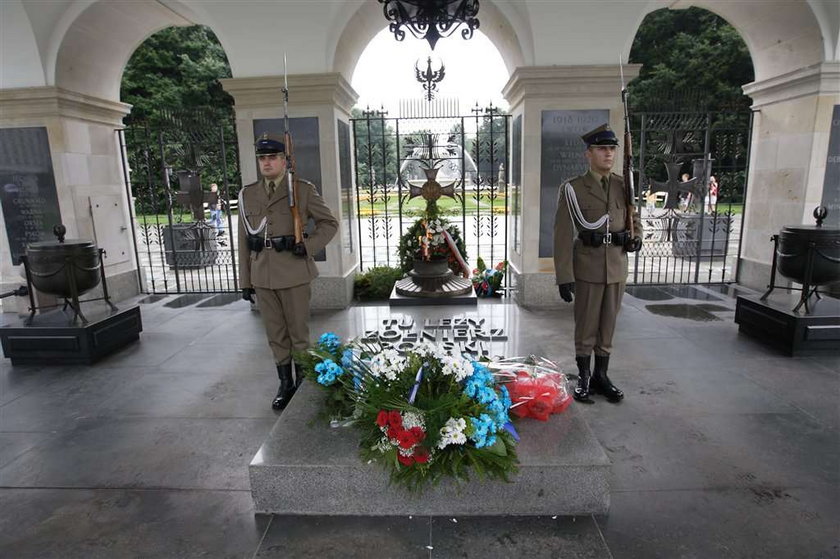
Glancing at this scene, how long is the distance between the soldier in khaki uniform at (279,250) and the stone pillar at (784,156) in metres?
6.78

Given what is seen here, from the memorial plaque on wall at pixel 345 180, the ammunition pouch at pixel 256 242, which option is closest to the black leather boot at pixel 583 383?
the ammunition pouch at pixel 256 242

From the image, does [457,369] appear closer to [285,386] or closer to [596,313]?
[596,313]

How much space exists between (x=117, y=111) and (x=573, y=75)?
7048 millimetres

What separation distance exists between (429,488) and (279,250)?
7.02ft

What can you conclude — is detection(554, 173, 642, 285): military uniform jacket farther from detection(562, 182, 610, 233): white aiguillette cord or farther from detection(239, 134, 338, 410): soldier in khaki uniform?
detection(239, 134, 338, 410): soldier in khaki uniform

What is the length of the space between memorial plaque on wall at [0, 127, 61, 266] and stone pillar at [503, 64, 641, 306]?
6.59 meters

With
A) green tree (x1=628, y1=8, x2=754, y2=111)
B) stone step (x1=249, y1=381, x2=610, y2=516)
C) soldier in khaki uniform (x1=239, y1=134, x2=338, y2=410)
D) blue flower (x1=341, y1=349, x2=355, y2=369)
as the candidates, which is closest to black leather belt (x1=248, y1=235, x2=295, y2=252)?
soldier in khaki uniform (x1=239, y1=134, x2=338, y2=410)

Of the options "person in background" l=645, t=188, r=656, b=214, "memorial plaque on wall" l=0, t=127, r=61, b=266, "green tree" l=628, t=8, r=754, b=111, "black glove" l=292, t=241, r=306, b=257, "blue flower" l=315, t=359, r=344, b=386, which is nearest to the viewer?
"blue flower" l=315, t=359, r=344, b=386

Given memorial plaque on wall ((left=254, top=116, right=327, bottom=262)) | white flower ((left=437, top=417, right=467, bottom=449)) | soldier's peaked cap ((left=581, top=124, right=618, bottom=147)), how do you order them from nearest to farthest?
white flower ((left=437, top=417, right=467, bottom=449))
soldier's peaked cap ((left=581, top=124, right=618, bottom=147))
memorial plaque on wall ((left=254, top=116, right=327, bottom=262))

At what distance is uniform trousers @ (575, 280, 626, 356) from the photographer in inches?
156

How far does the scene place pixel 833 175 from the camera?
22.7 feet

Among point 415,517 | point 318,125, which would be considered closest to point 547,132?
point 318,125

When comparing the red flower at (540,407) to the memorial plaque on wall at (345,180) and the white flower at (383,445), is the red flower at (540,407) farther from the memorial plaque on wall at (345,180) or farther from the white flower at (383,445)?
the memorial plaque on wall at (345,180)

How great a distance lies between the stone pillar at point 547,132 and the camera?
649 cm
